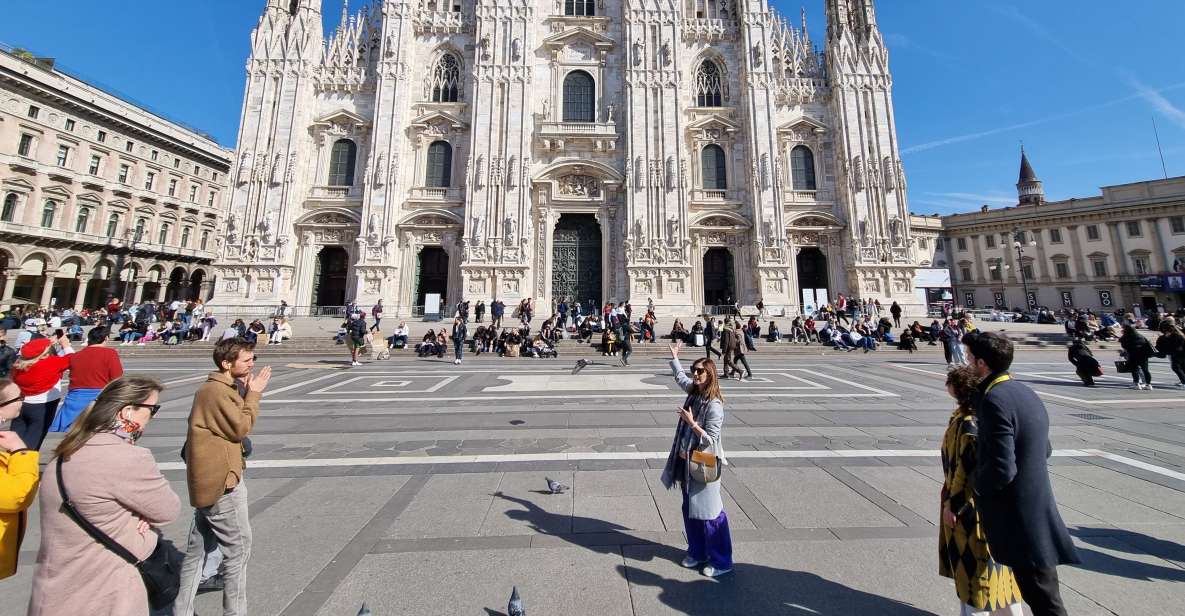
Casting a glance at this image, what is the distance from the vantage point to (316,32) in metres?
24.7

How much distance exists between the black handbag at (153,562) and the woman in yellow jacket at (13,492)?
0.89 feet

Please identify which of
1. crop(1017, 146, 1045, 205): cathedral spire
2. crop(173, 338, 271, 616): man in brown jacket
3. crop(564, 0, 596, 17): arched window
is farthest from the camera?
crop(1017, 146, 1045, 205): cathedral spire

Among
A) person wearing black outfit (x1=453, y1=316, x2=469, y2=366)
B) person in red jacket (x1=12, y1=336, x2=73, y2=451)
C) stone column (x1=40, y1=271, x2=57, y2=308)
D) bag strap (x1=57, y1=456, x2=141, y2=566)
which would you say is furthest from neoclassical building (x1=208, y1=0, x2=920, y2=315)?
bag strap (x1=57, y1=456, x2=141, y2=566)

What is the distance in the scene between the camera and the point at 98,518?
1.53 m

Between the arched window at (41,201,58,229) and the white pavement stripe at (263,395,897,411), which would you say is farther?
the arched window at (41,201,58,229)

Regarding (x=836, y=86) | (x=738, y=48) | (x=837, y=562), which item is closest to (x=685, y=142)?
(x=738, y=48)

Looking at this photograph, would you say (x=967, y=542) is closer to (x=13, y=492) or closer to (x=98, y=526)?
(x=98, y=526)

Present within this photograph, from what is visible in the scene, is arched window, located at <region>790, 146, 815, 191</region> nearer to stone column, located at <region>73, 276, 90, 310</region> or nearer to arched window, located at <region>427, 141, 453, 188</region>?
arched window, located at <region>427, 141, 453, 188</region>

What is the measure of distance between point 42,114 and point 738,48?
4353cm

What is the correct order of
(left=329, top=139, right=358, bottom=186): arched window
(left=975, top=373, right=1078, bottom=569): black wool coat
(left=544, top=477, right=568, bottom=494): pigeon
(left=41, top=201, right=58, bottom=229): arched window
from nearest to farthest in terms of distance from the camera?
1. (left=975, top=373, right=1078, bottom=569): black wool coat
2. (left=544, top=477, right=568, bottom=494): pigeon
3. (left=329, top=139, right=358, bottom=186): arched window
4. (left=41, top=201, right=58, bottom=229): arched window

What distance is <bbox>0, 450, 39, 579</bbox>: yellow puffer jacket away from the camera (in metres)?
1.59

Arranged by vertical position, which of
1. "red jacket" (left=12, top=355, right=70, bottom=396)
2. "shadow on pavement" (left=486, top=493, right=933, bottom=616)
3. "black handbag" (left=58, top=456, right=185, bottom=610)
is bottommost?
"shadow on pavement" (left=486, top=493, right=933, bottom=616)

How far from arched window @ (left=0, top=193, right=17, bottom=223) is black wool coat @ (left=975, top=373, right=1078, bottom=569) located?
44453 mm

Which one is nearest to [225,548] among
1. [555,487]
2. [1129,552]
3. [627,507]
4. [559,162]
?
[555,487]
